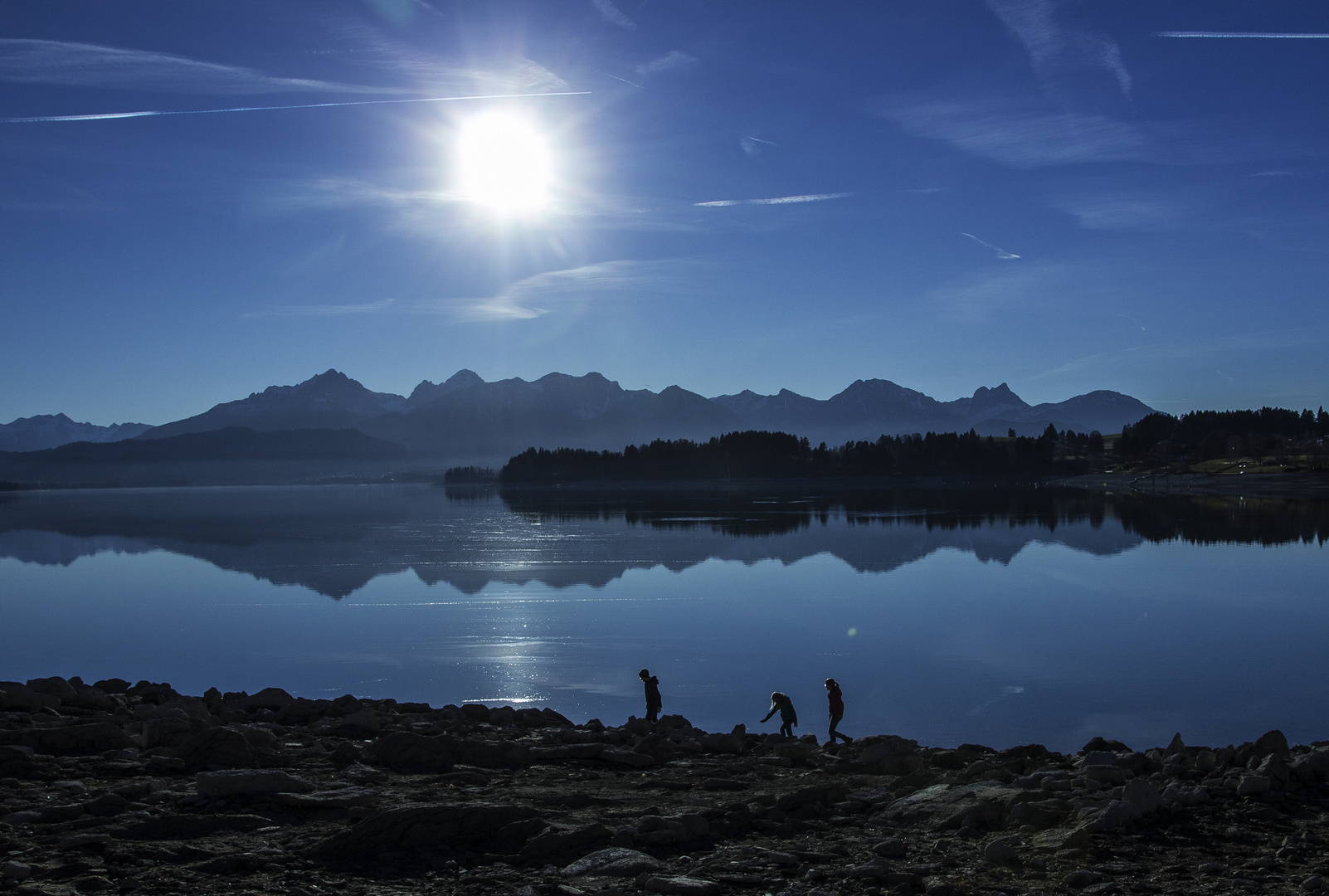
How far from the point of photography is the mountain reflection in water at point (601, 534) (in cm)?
3831

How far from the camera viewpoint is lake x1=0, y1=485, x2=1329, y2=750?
16109 mm

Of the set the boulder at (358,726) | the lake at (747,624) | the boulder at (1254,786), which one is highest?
the boulder at (1254,786)

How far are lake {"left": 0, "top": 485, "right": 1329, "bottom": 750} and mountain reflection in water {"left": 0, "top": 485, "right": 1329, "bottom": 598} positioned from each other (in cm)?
49

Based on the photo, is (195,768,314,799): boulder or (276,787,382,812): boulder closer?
(276,787,382,812): boulder

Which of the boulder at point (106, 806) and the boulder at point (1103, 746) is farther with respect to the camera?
the boulder at point (1103, 746)

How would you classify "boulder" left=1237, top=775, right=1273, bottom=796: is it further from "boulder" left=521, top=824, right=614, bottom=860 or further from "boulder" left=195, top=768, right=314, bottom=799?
"boulder" left=195, top=768, right=314, bottom=799

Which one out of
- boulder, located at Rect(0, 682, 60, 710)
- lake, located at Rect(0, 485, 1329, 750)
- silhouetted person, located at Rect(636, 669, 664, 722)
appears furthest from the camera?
lake, located at Rect(0, 485, 1329, 750)

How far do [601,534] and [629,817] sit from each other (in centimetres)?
4642

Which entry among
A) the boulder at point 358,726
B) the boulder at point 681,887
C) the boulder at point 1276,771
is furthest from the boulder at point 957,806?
the boulder at point 358,726

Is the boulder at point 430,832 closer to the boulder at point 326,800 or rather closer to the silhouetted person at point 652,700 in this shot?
the boulder at point 326,800

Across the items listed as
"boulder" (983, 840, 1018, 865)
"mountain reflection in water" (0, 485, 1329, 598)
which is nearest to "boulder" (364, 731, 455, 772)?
"boulder" (983, 840, 1018, 865)

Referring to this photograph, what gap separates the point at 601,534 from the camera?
54438 mm

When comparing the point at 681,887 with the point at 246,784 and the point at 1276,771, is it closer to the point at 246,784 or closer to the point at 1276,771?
the point at 246,784

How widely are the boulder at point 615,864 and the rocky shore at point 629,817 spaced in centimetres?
2
